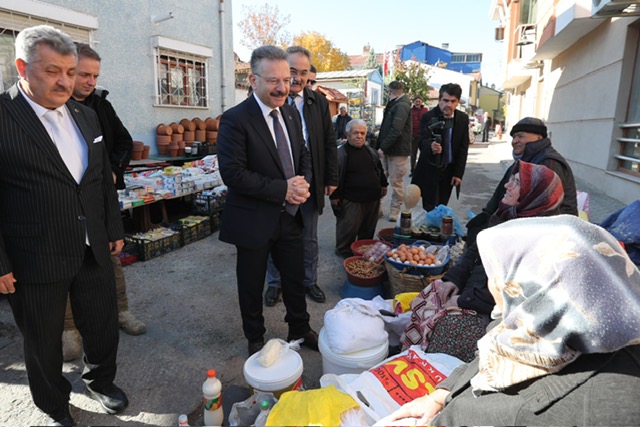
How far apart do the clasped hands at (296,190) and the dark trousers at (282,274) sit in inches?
7.0

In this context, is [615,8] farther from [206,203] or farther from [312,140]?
[206,203]

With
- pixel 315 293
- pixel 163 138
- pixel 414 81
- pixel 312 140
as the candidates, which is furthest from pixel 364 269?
pixel 414 81

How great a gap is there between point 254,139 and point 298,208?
1.87 feet

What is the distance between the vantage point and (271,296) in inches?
145

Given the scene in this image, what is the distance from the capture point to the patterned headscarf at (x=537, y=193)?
8.25 feet

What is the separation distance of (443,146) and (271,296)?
9.89ft

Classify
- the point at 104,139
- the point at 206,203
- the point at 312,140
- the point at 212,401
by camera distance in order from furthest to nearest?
the point at 206,203 < the point at 312,140 < the point at 104,139 < the point at 212,401

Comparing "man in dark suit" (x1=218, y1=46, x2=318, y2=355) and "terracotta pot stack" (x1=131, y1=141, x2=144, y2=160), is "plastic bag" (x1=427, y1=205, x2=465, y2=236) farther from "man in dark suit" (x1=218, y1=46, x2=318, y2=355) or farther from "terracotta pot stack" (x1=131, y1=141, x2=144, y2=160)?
"terracotta pot stack" (x1=131, y1=141, x2=144, y2=160)

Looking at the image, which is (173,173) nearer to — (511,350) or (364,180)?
(364,180)

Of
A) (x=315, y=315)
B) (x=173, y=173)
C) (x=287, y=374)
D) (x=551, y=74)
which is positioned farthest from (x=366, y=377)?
(x=551, y=74)

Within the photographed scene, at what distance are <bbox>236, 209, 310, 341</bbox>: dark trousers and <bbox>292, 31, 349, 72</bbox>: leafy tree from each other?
30.4 metres

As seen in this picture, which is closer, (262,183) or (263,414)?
(263,414)

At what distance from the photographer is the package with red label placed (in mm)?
2011

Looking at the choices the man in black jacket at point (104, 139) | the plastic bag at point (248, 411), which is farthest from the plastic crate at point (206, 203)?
the plastic bag at point (248, 411)
